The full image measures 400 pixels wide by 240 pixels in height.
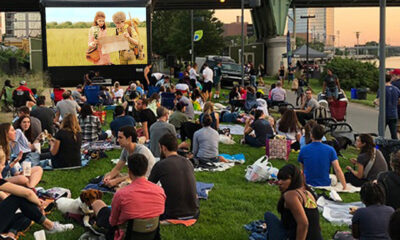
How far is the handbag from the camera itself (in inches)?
480

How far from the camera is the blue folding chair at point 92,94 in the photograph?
832 inches

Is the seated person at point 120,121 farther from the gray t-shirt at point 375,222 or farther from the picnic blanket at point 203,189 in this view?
the gray t-shirt at point 375,222

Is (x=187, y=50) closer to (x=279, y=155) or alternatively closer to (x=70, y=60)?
(x=70, y=60)

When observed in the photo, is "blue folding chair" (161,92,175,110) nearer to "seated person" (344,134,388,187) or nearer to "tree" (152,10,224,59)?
"seated person" (344,134,388,187)

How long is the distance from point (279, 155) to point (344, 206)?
12.8 feet

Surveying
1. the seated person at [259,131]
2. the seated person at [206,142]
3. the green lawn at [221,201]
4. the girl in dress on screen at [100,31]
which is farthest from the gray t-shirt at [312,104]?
the girl in dress on screen at [100,31]

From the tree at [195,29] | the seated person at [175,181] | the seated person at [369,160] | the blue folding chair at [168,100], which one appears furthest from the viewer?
the tree at [195,29]

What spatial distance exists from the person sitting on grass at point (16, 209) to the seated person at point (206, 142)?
4667 mm

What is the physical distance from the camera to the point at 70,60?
2909 centimetres

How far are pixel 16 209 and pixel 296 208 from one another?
3.43 m

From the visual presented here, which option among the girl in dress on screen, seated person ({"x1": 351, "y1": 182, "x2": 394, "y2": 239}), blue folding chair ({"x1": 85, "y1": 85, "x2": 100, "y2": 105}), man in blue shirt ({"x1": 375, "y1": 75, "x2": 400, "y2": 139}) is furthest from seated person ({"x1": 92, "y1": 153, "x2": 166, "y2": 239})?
the girl in dress on screen

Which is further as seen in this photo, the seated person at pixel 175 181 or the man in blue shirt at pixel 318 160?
the man in blue shirt at pixel 318 160

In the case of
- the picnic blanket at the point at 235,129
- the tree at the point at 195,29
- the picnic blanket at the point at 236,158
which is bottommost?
the picnic blanket at the point at 236,158

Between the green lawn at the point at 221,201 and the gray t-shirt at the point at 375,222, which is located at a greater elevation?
the gray t-shirt at the point at 375,222
